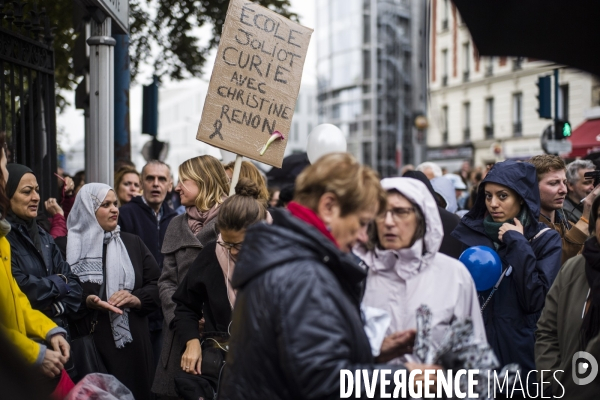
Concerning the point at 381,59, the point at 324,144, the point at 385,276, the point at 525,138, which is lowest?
the point at 385,276

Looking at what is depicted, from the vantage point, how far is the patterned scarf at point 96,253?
5270mm

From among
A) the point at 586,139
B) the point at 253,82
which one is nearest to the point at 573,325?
the point at 253,82

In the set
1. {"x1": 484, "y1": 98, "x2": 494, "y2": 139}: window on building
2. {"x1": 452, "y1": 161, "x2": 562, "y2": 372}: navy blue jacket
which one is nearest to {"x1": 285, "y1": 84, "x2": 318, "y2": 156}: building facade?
{"x1": 484, "y1": 98, "x2": 494, "y2": 139}: window on building

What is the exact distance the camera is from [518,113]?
3706cm

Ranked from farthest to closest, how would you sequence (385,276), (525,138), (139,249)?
(525,138) < (139,249) < (385,276)

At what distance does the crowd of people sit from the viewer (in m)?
2.41

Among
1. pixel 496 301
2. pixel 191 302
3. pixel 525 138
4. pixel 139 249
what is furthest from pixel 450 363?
pixel 525 138

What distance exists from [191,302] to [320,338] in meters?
2.19

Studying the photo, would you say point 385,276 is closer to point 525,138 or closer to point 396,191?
point 396,191

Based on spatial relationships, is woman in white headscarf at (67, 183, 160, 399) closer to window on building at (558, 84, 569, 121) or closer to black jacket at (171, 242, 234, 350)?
black jacket at (171, 242, 234, 350)

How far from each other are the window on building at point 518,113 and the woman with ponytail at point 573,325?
3443 centimetres

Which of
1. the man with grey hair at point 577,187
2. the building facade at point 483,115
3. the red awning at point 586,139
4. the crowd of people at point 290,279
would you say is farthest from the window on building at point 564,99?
the crowd of people at point 290,279

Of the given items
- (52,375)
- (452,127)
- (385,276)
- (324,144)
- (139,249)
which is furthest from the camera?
(452,127)

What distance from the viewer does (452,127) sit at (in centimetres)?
4366
